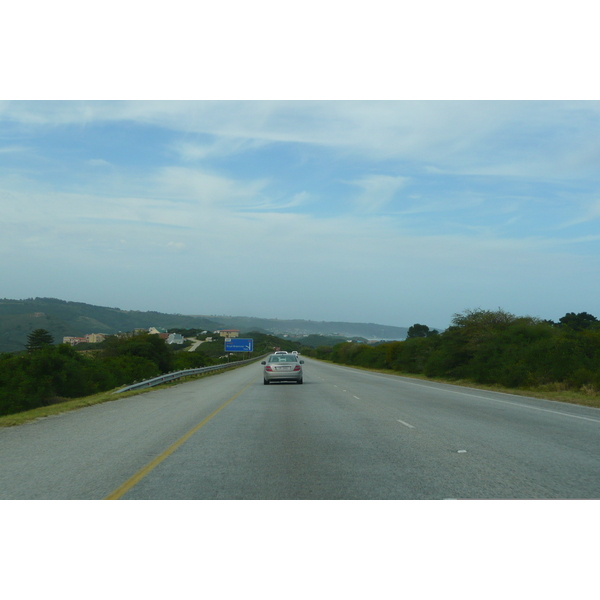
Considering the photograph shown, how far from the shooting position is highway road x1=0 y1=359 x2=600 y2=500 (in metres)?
7.54

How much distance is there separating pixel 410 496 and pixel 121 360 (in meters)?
52.5

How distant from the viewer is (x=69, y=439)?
12.3 meters

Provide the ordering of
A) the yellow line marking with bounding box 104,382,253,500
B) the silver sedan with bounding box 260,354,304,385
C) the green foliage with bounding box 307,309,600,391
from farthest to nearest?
the silver sedan with bounding box 260,354,304,385, the green foliage with bounding box 307,309,600,391, the yellow line marking with bounding box 104,382,253,500

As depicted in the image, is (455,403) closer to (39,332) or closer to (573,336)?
(573,336)

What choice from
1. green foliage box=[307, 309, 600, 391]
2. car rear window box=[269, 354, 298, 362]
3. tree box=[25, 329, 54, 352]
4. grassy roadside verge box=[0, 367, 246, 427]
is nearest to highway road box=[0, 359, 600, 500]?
grassy roadside verge box=[0, 367, 246, 427]

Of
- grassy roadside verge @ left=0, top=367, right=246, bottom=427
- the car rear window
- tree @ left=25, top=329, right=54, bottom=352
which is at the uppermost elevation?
the car rear window

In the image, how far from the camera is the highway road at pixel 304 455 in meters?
7.54

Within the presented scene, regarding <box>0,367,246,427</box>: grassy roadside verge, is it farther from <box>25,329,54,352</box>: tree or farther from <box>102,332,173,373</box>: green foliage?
<box>102,332,173,373</box>: green foliage

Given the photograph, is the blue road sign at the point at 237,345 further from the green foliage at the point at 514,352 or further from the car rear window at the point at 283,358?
the car rear window at the point at 283,358

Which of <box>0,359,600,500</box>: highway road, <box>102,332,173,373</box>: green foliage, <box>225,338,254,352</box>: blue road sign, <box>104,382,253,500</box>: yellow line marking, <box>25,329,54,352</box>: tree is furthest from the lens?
<box>225,338,254,352</box>: blue road sign

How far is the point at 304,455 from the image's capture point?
10086 mm

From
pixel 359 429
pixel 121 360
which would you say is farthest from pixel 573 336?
pixel 121 360

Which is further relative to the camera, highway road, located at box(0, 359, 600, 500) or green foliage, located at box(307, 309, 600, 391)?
green foliage, located at box(307, 309, 600, 391)

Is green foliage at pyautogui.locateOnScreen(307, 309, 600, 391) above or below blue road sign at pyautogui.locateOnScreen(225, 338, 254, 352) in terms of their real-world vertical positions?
above
